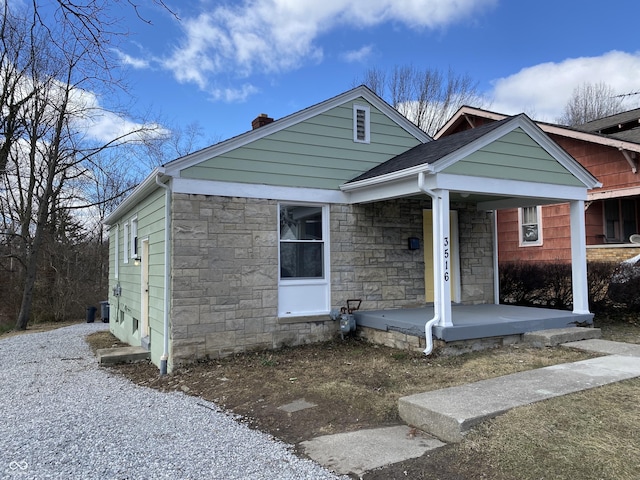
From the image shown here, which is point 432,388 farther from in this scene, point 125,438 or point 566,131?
point 566,131

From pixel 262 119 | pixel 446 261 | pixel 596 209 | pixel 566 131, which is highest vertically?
pixel 566 131

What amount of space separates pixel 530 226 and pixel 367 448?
41.1ft

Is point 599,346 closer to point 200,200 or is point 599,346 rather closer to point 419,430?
point 419,430

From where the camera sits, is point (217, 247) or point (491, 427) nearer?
point (491, 427)

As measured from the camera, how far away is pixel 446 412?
12.3 ft

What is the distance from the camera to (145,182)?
7.54m

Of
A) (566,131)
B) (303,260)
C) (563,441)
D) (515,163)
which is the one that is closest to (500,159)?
(515,163)

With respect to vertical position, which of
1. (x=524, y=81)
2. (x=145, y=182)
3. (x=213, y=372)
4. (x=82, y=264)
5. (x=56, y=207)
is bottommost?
(x=213, y=372)

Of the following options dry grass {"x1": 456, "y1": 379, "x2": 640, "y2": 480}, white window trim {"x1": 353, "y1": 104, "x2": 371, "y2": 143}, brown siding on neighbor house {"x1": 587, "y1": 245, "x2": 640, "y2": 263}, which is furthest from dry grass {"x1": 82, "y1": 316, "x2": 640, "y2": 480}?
brown siding on neighbor house {"x1": 587, "y1": 245, "x2": 640, "y2": 263}

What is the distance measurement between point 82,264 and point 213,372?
16703mm

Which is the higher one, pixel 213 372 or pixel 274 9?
pixel 274 9

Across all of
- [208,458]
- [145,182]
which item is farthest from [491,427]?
[145,182]

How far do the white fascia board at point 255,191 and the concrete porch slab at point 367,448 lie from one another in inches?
170

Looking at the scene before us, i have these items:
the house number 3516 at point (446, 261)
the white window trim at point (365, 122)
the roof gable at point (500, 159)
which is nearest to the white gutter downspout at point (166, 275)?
the roof gable at point (500, 159)
